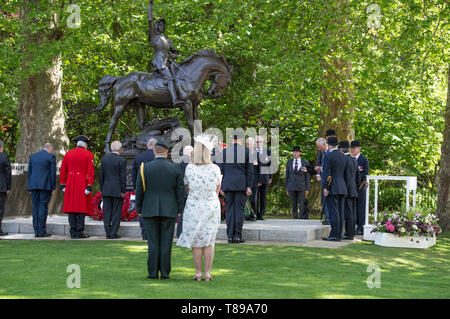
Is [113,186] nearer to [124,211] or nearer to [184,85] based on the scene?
[124,211]

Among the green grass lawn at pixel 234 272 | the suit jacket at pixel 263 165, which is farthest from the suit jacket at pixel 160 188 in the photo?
the suit jacket at pixel 263 165

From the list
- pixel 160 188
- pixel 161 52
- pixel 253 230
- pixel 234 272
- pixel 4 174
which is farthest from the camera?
pixel 161 52

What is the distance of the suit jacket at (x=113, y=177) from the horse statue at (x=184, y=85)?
112 inches

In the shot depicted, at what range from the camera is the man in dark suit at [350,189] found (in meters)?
13.7

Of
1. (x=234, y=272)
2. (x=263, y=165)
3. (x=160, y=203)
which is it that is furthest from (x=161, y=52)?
(x=160, y=203)

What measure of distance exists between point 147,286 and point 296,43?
1322 centimetres

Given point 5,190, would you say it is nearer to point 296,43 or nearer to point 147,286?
point 147,286

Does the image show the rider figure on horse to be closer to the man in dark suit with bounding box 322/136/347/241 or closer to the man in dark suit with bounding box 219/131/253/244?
the man in dark suit with bounding box 219/131/253/244

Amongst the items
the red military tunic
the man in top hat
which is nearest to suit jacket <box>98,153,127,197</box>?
the red military tunic

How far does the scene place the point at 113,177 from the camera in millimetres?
13664

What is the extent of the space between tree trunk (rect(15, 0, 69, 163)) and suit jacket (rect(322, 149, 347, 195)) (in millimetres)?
11430

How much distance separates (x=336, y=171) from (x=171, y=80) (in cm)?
497

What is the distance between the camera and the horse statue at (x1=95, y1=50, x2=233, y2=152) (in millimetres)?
16078
